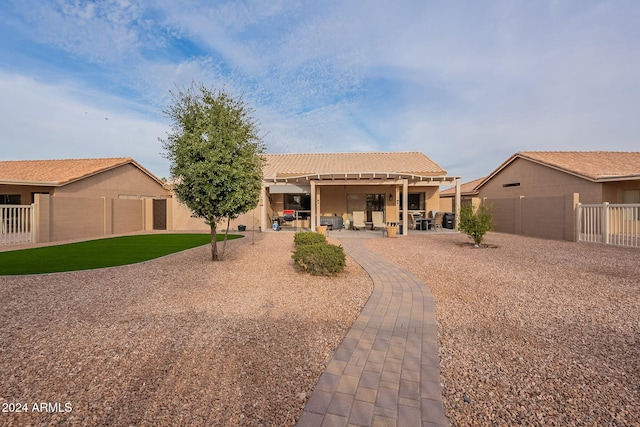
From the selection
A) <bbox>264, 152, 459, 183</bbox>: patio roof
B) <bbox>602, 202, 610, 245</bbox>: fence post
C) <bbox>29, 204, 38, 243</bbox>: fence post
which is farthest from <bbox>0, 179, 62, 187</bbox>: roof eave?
<bbox>602, 202, 610, 245</bbox>: fence post

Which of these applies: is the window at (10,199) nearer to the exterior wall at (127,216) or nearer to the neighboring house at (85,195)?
the neighboring house at (85,195)

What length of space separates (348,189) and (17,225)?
683 inches

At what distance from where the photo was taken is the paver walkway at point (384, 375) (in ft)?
7.42

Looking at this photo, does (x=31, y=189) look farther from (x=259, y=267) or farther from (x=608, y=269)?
(x=608, y=269)

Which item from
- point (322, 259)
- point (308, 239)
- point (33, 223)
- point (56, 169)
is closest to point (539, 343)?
point (322, 259)

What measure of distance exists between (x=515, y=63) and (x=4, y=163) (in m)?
34.5

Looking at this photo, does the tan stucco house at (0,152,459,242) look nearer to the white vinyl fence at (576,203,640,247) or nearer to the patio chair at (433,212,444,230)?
the patio chair at (433,212,444,230)

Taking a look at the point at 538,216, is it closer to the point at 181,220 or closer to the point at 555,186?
the point at 555,186

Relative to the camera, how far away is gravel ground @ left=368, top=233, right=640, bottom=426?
7.92 feet

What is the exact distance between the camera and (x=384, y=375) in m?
2.82

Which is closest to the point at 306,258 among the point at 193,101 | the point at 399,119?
the point at 193,101

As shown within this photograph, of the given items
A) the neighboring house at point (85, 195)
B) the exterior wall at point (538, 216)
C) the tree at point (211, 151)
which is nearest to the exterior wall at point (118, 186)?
the neighboring house at point (85, 195)

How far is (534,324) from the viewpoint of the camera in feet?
13.8

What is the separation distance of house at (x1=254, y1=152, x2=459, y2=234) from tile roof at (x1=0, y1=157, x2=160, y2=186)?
986 centimetres
